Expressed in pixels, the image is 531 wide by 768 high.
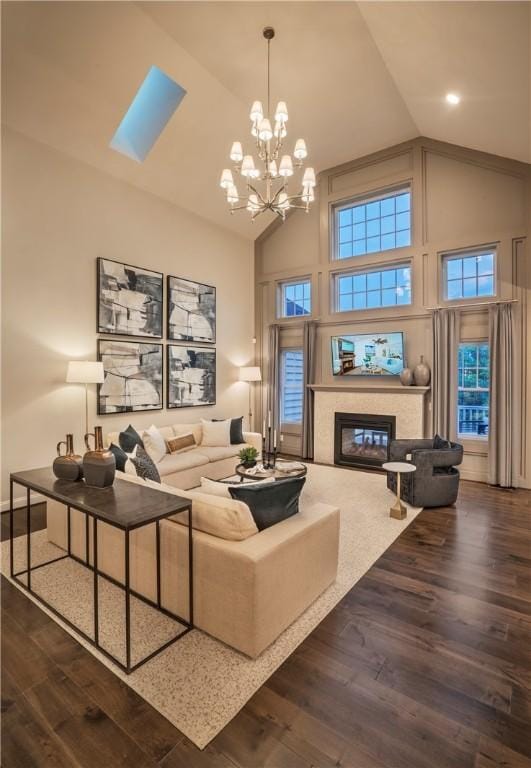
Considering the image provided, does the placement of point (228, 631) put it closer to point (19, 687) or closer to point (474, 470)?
point (19, 687)

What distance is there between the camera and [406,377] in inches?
233

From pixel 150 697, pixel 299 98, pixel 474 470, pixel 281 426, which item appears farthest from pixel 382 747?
pixel 299 98

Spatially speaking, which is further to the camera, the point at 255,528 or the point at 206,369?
the point at 206,369

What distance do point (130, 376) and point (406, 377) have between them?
165 inches

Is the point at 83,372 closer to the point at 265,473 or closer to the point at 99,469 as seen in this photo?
the point at 99,469

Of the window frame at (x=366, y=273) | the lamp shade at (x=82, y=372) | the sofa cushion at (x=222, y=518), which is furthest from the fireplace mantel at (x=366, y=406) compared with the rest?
the sofa cushion at (x=222, y=518)

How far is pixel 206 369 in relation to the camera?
662 cm

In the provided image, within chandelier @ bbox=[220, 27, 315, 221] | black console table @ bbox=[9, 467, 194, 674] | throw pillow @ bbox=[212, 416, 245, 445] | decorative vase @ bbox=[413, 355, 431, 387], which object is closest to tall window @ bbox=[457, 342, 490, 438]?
decorative vase @ bbox=[413, 355, 431, 387]

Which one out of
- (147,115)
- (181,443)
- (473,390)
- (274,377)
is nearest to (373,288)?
(473,390)

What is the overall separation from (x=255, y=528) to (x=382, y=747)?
1.09 metres

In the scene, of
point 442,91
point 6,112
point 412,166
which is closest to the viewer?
point 6,112

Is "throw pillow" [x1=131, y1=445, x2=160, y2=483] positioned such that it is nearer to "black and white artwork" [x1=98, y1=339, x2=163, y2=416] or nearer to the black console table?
the black console table

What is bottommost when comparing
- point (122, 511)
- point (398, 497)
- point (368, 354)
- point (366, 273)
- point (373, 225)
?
point (398, 497)

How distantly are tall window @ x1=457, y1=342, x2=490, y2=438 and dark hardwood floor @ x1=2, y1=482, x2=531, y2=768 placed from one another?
318 centimetres
